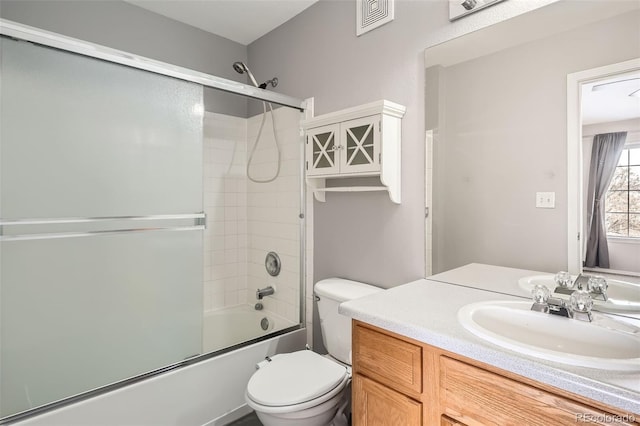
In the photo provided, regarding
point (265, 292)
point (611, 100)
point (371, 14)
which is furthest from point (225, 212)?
point (611, 100)

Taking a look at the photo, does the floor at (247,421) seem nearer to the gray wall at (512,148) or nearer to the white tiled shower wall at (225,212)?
the white tiled shower wall at (225,212)

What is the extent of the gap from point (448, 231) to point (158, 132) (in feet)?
4.89

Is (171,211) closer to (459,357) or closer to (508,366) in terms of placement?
(459,357)

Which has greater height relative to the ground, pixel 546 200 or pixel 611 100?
pixel 611 100

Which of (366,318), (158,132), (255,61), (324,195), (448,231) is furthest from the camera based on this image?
(255,61)

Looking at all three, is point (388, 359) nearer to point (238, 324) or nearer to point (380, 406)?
point (380, 406)

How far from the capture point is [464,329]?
100cm

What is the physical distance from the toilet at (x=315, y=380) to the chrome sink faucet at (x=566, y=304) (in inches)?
31.1

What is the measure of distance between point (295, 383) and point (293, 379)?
0.12ft

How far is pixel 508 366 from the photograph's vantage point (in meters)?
0.86

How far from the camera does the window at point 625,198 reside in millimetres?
1091

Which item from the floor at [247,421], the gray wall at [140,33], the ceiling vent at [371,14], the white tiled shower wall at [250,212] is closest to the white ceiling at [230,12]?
the gray wall at [140,33]

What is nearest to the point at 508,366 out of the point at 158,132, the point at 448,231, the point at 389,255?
the point at 448,231

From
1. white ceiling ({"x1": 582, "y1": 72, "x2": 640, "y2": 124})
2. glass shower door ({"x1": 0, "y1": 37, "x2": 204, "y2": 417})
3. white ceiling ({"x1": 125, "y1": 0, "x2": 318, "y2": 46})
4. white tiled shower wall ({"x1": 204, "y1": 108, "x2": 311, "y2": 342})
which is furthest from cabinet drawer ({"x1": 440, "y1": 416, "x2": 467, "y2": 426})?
white ceiling ({"x1": 125, "y1": 0, "x2": 318, "y2": 46})
